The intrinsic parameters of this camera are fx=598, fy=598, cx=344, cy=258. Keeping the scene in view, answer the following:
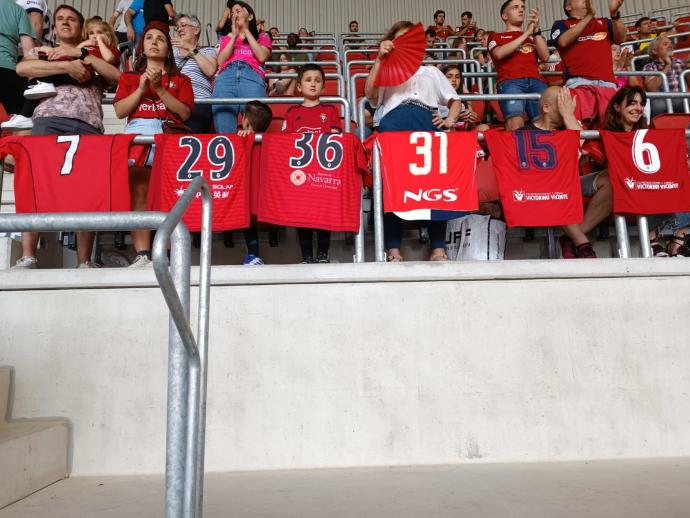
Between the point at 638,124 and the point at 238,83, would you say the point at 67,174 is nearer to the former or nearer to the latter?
the point at 238,83

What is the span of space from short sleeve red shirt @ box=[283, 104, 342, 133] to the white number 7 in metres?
1.44

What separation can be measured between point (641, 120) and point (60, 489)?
4.36 meters

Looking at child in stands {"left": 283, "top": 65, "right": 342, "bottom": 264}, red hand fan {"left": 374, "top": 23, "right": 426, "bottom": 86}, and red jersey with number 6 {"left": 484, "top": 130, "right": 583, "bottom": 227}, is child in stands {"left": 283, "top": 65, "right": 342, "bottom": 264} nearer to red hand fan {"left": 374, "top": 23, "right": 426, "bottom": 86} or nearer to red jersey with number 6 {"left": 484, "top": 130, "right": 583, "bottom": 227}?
red hand fan {"left": 374, "top": 23, "right": 426, "bottom": 86}

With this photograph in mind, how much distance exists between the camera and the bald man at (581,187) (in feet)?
12.9

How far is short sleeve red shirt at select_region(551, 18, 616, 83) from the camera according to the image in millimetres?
5484

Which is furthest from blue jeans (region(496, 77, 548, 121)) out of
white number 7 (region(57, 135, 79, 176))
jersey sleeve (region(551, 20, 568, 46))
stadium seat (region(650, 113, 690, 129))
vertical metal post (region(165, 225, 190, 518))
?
vertical metal post (region(165, 225, 190, 518))

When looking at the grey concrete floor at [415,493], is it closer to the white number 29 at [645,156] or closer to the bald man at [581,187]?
the bald man at [581,187]

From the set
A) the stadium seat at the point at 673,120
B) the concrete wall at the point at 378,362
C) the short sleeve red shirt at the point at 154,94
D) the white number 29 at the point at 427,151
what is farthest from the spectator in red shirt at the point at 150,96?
the stadium seat at the point at 673,120

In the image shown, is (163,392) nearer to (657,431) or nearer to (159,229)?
(159,229)

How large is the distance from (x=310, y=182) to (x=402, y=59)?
1193mm

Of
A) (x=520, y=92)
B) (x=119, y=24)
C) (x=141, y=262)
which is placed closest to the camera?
(x=141, y=262)

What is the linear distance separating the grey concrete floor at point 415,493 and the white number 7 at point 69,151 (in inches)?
72.4

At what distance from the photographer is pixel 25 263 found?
3.56 meters

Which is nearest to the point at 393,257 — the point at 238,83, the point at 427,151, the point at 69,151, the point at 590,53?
the point at 427,151
